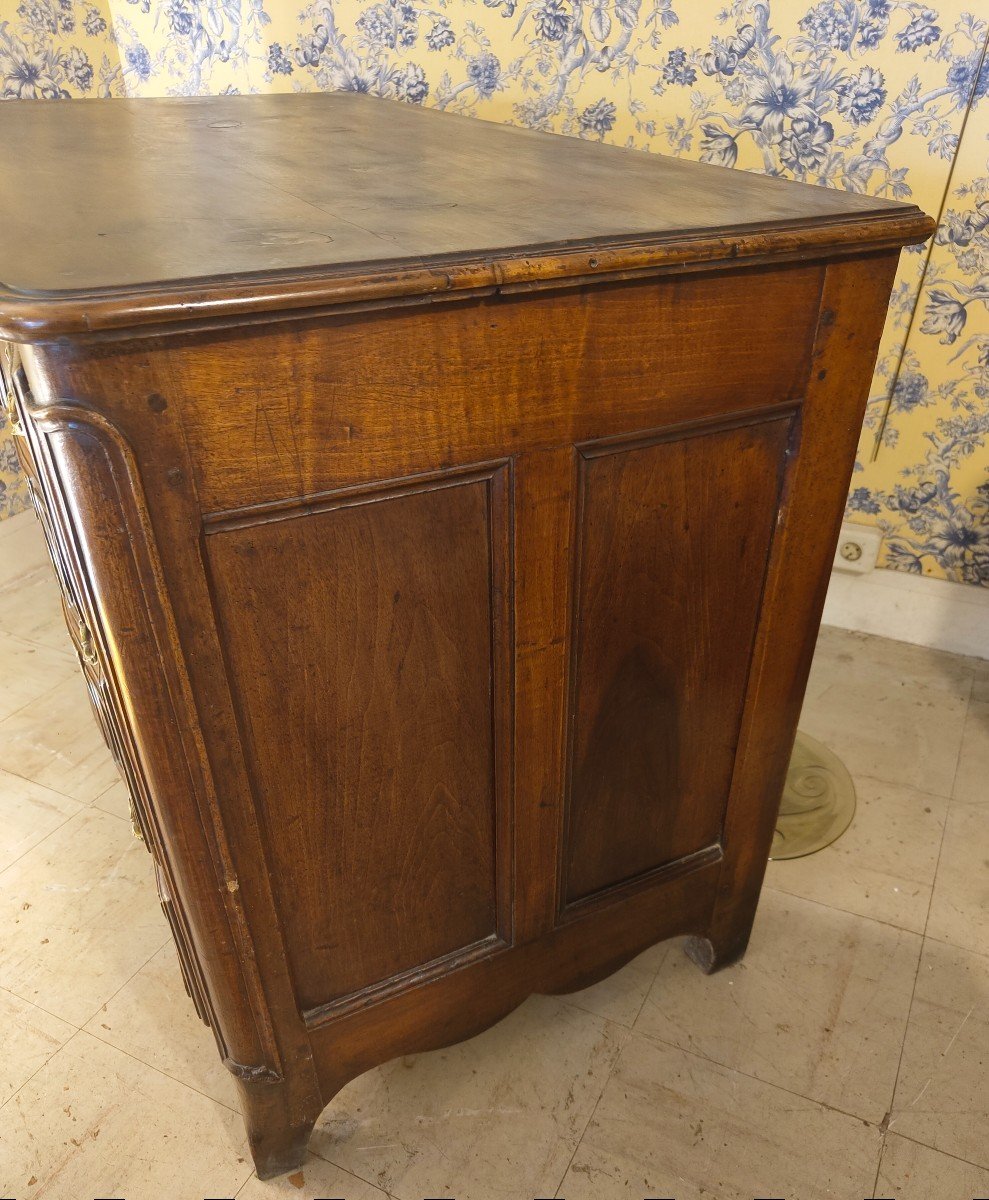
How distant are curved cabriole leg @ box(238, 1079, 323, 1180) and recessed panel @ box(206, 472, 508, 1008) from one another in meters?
0.13

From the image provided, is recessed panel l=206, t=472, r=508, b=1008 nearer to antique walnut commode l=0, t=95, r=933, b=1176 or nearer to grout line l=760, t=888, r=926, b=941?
antique walnut commode l=0, t=95, r=933, b=1176

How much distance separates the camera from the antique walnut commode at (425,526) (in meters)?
0.65

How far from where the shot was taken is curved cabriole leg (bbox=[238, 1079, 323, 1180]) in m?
0.99

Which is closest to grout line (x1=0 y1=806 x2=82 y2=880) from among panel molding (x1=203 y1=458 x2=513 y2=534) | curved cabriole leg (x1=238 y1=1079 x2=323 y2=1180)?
curved cabriole leg (x1=238 y1=1079 x2=323 y2=1180)

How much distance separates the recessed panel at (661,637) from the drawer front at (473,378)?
6cm

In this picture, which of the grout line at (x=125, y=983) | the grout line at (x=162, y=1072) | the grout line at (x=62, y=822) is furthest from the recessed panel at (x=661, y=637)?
the grout line at (x=62, y=822)

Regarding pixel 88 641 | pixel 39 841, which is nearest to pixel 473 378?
pixel 88 641

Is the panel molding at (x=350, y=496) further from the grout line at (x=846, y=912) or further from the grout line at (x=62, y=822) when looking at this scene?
the grout line at (x=62, y=822)

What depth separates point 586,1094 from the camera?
1.15 m

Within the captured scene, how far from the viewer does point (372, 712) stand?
85cm

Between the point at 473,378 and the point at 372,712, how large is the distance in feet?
1.04

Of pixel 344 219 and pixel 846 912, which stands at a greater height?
pixel 344 219

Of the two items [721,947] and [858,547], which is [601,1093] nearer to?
[721,947]

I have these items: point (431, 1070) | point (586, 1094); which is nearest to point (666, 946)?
point (586, 1094)
